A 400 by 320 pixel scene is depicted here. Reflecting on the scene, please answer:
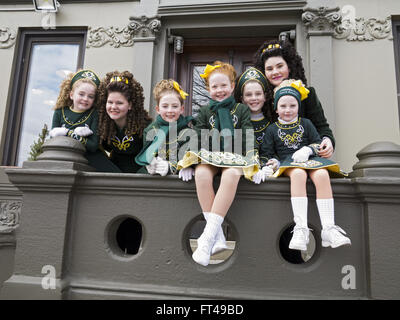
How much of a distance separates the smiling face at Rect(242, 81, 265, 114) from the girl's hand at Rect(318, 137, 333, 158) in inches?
26.4

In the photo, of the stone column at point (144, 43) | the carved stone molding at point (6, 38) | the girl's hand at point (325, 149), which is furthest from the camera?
the carved stone molding at point (6, 38)

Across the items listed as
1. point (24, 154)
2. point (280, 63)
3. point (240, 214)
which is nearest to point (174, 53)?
point (280, 63)

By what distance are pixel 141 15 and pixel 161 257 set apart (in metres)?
4.24

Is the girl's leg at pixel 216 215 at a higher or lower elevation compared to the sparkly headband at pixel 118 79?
lower

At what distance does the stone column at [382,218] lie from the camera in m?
2.09

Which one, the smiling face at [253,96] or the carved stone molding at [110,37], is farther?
the carved stone molding at [110,37]

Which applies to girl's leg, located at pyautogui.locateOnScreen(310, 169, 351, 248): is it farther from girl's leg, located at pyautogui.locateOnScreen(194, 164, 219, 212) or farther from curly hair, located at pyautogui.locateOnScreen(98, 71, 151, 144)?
curly hair, located at pyautogui.locateOnScreen(98, 71, 151, 144)

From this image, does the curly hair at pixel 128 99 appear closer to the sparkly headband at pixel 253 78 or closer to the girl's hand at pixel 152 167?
the girl's hand at pixel 152 167

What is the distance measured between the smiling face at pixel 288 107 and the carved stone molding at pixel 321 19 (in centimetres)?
274

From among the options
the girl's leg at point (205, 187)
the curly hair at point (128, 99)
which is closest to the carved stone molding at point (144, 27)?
the curly hair at point (128, 99)

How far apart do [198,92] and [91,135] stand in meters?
2.88

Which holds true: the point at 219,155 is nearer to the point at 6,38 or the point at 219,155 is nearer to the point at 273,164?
the point at 273,164

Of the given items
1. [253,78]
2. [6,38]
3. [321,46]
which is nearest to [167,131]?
[253,78]

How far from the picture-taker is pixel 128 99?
2.88 metres
